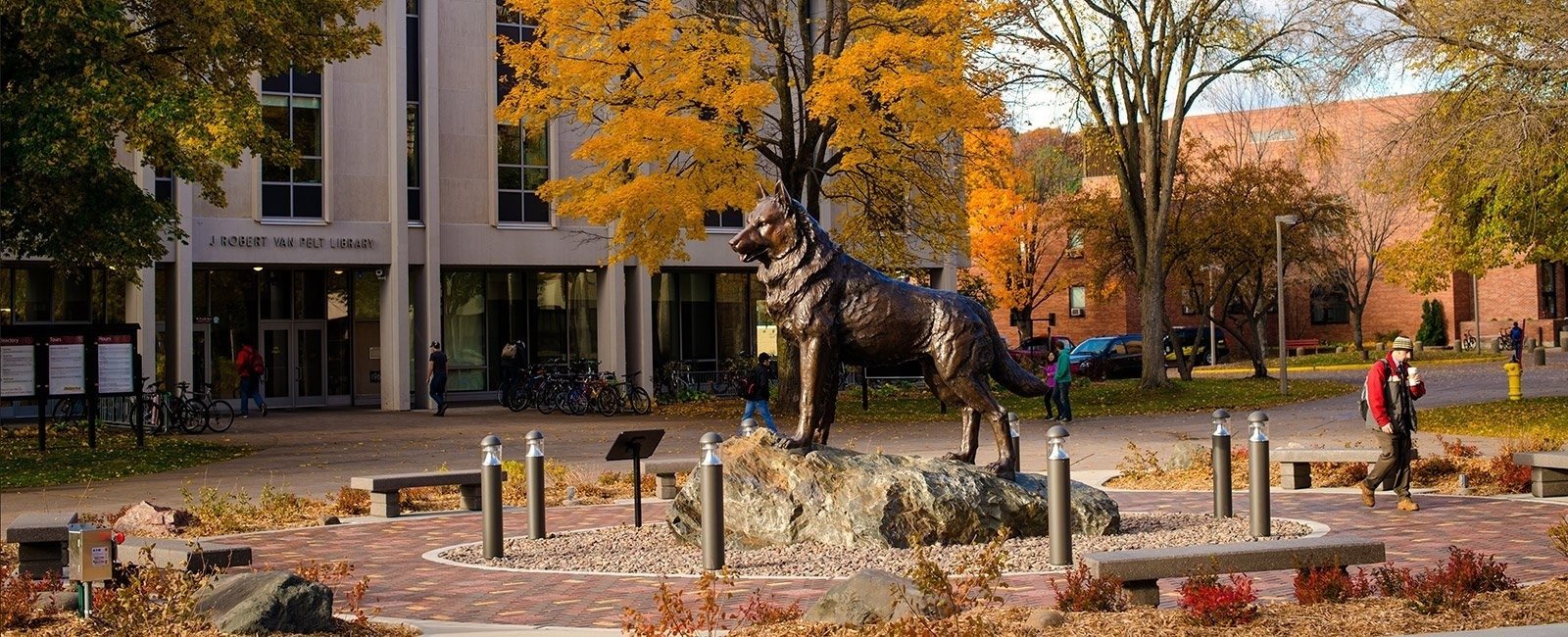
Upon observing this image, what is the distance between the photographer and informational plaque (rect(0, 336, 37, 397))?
85.3ft

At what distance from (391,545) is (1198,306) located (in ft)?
138

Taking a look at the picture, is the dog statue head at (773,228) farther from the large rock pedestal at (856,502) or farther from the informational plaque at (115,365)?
the informational plaque at (115,365)

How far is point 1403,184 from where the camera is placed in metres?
26.6

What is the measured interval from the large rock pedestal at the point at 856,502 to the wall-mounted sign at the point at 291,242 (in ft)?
99.0

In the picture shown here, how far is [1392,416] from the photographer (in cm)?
1533

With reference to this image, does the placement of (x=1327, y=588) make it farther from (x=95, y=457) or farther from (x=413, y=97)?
(x=413, y=97)

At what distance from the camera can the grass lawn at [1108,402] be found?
3528 centimetres

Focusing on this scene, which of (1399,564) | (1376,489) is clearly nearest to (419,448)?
(1376,489)

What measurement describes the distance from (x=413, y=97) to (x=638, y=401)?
1063cm

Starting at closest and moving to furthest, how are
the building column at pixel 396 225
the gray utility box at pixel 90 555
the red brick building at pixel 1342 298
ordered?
the gray utility box at pixel 90 555 < the building column at pixel 396 225 < the red brick building at pixel 1342 298

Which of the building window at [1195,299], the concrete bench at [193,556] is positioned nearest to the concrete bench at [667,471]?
the concrete bench at [193,556]

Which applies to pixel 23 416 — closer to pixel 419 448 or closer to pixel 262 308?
pixel 262 308

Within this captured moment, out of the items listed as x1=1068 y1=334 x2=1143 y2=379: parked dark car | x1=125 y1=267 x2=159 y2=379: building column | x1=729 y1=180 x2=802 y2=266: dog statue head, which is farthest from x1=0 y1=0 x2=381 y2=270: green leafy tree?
x1=1068 y1=334 x2=1143 y2=379: parked dark car

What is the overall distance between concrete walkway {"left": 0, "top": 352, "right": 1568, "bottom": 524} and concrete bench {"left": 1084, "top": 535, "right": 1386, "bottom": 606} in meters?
11.8
